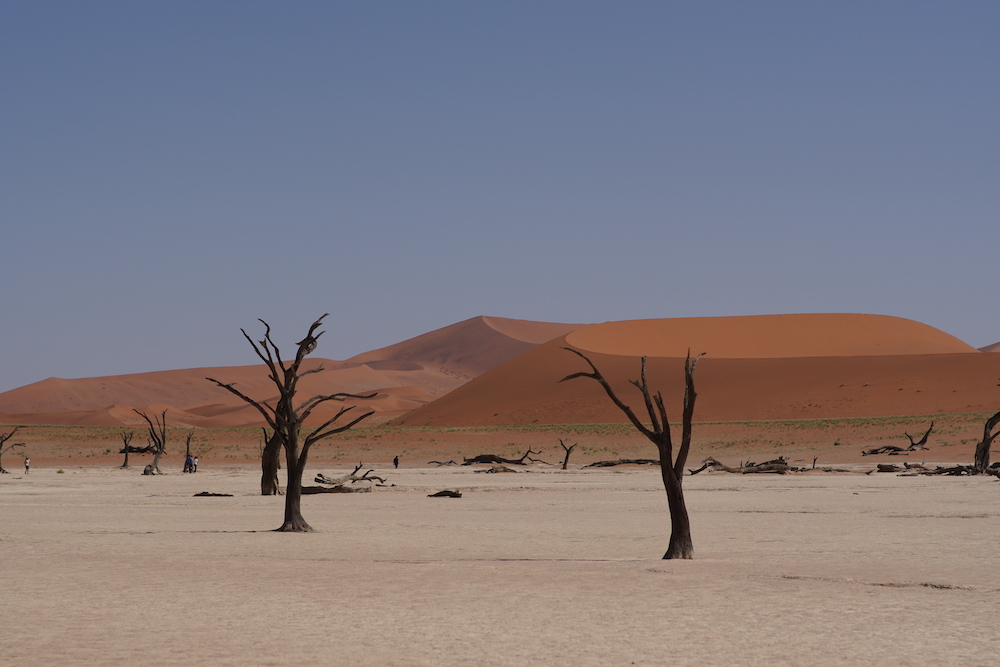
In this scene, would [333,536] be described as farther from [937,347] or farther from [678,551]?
[937,347]

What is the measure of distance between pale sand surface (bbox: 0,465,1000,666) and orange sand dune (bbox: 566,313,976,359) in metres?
86.5

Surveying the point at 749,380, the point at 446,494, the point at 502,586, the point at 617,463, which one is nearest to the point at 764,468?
the point at 617,463

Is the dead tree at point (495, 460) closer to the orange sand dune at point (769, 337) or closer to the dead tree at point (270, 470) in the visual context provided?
the dead tree at point (270, 470)

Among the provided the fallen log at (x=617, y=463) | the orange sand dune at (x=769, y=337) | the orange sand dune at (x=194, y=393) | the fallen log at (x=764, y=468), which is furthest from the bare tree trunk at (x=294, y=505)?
the orange sand dune at (x=194, y=393)

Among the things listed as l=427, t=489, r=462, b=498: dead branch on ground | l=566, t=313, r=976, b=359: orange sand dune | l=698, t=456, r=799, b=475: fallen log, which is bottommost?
l=427, t=489, r=462, b=498: dead branch on ground

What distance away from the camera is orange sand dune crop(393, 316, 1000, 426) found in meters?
76.0

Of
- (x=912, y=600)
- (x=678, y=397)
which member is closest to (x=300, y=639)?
(x=912, y=600)

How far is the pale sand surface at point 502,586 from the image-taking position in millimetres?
8023

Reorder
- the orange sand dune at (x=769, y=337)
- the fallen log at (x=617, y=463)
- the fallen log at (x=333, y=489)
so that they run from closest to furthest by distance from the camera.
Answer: the fallen log at (x=333, y=489) < the fallen log at (x=617, y=463) < the orange sand dune at (x=769, y=337)

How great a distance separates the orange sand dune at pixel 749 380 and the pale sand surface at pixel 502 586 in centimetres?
4655

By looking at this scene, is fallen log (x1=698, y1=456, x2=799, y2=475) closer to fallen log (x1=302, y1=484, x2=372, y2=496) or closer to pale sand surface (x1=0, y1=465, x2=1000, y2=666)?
fallen log (x1=302, y1=484, x2=372, y2=496)

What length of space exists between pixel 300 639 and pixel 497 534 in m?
9.62

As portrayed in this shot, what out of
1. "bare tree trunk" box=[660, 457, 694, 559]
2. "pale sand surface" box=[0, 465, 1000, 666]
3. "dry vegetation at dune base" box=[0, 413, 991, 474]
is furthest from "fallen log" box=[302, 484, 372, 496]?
"dry vegetation at dune base" box=[0, 413, 991, 474]

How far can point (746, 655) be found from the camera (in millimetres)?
7746
